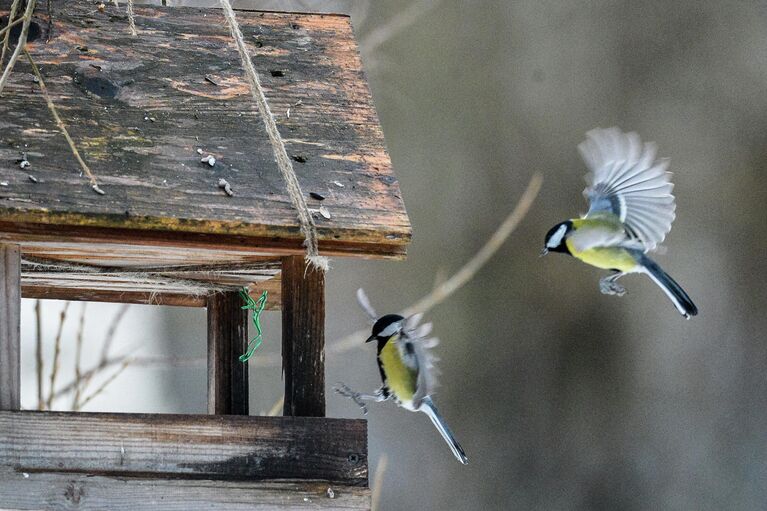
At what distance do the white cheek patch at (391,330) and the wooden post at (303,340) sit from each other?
64 cm

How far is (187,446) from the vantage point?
187 centimetres

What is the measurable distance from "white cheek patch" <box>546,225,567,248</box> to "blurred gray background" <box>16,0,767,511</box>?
2773 mm

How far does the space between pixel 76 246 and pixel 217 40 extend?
22.1 inches

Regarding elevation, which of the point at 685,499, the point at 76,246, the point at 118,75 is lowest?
the point at 685,499

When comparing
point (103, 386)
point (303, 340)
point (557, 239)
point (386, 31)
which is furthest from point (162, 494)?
point (386, 31)

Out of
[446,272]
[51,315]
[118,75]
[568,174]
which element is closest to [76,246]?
[118,75]

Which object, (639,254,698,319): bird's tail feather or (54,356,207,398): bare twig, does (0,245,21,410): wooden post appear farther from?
(639,254,698,319): bird's tail feather

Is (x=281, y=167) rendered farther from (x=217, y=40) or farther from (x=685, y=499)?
(x=685, y=499)

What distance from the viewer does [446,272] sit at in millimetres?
5508

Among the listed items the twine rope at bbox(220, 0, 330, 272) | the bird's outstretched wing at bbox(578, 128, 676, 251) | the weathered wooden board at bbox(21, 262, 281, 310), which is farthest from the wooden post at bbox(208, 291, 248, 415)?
the bird's outstretched wing at bbox(578, 128, 676, 251)

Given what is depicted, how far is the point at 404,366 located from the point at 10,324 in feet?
3.43

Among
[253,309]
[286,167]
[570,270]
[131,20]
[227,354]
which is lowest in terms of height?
[570,270]

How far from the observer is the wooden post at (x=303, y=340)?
196 cm

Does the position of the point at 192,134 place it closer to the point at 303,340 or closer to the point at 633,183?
the point at 303,340
